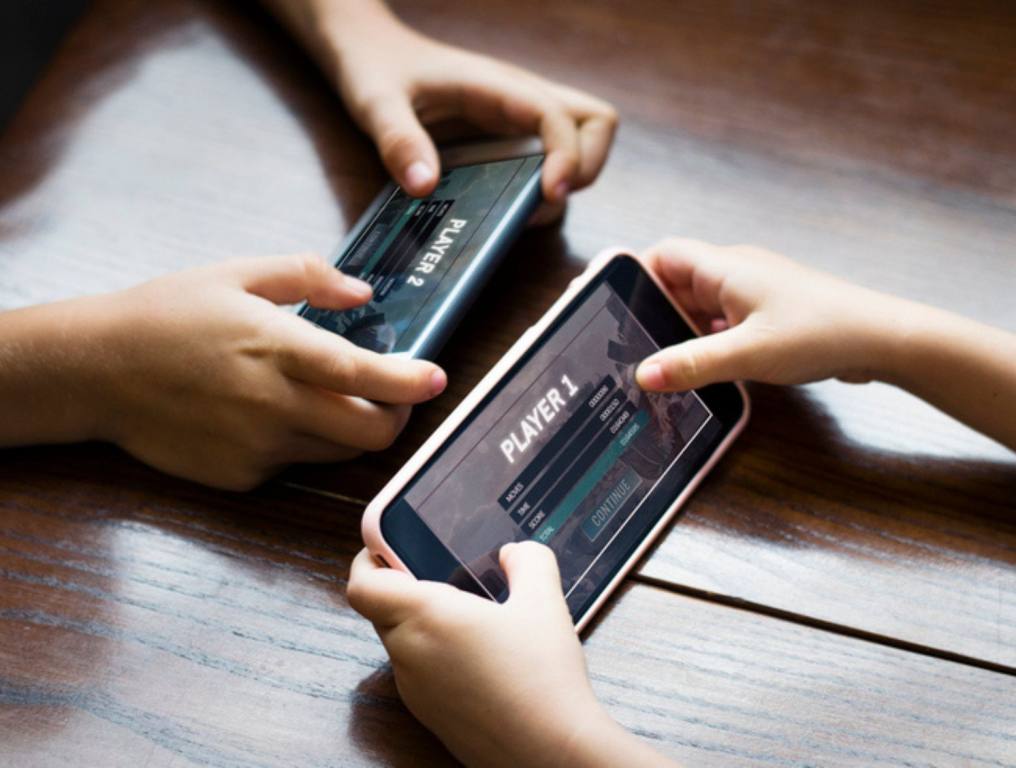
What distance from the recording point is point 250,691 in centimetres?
55

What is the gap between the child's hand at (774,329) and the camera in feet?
1.95

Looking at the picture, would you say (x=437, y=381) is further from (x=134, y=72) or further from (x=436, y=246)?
(x=134, y=72)

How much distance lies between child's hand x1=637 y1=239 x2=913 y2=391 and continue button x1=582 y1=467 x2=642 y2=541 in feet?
0.19

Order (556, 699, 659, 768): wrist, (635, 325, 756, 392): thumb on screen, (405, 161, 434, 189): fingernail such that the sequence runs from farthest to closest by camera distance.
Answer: (405, 161, 434, 189): fingernail < (635, 325, 756, 392): thumb on screen < (556, 699, 659, 768): wrist

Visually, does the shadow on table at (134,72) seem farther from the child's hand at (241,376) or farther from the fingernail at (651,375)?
the fingernail at (651,375)

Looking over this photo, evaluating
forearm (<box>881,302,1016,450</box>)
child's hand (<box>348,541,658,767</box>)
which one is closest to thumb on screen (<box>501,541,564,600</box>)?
child's hand (<box>348,541,658,767</box>)

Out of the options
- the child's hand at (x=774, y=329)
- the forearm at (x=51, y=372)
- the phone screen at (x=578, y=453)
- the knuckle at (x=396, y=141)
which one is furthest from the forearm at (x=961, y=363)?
the forearm at (x=51, y=372)

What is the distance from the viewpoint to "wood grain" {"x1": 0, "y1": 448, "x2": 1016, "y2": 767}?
1.76 ft

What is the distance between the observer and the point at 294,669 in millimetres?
559

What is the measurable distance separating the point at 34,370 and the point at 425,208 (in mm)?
277

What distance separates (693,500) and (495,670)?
0.20 meters

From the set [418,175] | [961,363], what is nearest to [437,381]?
[418,175]

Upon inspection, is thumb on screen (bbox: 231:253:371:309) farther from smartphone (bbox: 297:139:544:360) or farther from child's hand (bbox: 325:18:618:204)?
child's hand (bbox: 325:18:618:204)

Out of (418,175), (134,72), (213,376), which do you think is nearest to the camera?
(213,376)
